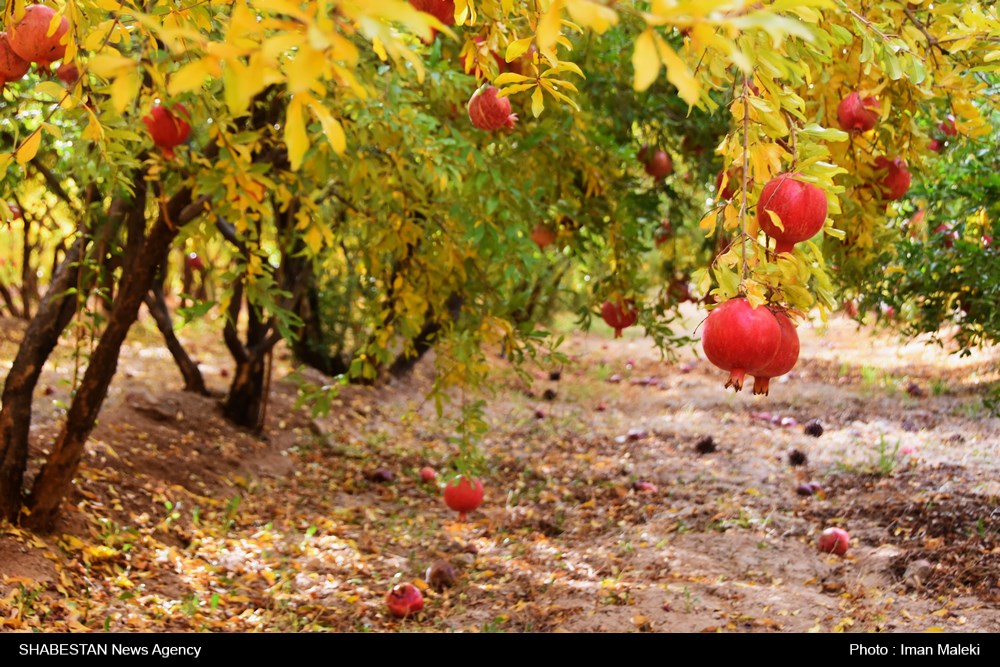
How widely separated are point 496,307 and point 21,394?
1.93m

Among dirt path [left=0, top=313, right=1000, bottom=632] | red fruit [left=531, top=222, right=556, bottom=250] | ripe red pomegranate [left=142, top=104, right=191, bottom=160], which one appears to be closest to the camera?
ripe red pomegranate [left=142, top=104, right=191, bottom=160]

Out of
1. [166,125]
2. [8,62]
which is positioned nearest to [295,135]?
[8,62]

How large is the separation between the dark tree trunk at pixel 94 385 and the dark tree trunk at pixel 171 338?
1734mm

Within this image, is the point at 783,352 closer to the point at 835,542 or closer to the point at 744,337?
the point at 744,337

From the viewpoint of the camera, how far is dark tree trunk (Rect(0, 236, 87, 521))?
11.7ft

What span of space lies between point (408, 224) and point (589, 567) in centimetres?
173

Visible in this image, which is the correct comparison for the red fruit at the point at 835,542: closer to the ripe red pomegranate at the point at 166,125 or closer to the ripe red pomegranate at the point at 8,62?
the ripe red pomegranate at the point at 166,125

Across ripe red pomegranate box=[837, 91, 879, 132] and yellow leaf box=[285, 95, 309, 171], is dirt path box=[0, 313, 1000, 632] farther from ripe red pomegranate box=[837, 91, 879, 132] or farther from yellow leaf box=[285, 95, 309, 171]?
yellow leaf box=[285, 95, 309, 171]

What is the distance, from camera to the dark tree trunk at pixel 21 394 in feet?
11.7

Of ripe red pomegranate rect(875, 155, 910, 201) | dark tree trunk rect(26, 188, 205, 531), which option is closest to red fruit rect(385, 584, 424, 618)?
dark tree trunk rect(26, 188, 205, 531)

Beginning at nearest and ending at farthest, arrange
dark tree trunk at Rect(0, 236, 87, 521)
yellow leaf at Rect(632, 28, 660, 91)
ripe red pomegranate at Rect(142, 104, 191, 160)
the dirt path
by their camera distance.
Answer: yellow leaf at Rect(632, 28, 660, 91) < ripe red pomegranate at Rect(142, 104, 191, 160) < the dirt path < dark tree trunk at Rect(0, 236, 87, 521)

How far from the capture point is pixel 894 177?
3.06 meters

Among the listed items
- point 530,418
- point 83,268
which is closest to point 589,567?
point 83,268

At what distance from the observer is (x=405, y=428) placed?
7.05 m
